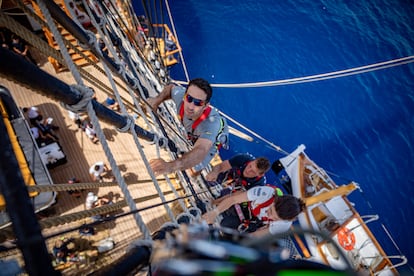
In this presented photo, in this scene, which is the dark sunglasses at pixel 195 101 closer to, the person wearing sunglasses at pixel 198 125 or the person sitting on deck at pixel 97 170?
the person wearing sunglasses at pixel 198 125

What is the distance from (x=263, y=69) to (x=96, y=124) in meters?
12.3

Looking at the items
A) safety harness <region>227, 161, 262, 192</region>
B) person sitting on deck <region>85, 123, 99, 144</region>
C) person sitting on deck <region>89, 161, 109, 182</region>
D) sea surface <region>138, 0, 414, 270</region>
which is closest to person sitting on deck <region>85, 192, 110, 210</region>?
person sitting on deck <region>89, 161, 109, 182</region>

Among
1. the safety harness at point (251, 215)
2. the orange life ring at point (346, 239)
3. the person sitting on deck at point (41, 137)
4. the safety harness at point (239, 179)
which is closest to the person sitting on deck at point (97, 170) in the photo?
the person sitting on deck at point (41, 137)

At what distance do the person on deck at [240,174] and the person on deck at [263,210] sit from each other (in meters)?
0.46

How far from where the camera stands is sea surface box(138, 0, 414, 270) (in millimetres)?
9984

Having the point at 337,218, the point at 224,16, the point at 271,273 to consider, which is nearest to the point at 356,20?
the point at 224,16

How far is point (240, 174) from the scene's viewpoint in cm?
434

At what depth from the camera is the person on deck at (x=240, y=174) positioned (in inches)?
154

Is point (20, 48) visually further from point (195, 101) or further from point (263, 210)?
point (263, 210)

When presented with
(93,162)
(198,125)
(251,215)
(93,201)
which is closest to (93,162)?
(93,162)

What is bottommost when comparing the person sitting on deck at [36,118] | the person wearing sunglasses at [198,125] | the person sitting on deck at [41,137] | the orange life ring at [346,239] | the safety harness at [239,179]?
the orange life ring at [346,239]

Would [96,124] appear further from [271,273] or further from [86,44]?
[271,273]

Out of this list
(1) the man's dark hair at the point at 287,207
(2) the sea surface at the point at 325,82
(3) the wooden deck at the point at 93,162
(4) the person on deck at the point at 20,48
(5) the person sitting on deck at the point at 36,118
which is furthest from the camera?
(2) the sea surface at the point at 325,82

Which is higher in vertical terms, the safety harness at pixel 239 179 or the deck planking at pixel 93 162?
the deck planking at pixel 93 162
